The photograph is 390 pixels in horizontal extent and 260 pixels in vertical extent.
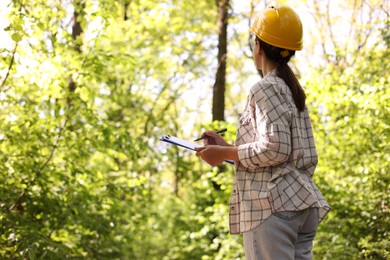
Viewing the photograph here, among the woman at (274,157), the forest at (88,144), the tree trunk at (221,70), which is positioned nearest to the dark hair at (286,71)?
the woman at (274,157)

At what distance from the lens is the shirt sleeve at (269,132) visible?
2.35 m

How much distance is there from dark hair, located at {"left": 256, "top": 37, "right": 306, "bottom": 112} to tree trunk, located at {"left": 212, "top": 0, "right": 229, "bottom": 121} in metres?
7.71

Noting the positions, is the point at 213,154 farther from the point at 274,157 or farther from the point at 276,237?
the point at 276,237

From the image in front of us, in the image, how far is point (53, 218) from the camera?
5938 mm

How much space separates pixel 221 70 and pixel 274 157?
8.41 meters

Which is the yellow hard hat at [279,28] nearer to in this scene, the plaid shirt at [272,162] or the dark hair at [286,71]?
the dark hair at [286,71]

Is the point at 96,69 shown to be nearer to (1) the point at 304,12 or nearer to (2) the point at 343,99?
(2) the point at 343,99

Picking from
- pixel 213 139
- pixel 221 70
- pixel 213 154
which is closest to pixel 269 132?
pixel 213 154

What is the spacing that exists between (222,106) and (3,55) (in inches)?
230

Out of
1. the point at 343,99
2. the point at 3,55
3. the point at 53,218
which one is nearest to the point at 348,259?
the point at 343,99

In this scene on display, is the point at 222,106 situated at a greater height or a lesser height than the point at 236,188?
greater

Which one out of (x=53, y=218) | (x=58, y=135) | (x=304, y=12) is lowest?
(x=53, y=218)

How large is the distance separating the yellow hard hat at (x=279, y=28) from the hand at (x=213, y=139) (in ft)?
1.41

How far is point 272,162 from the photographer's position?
238 cm
